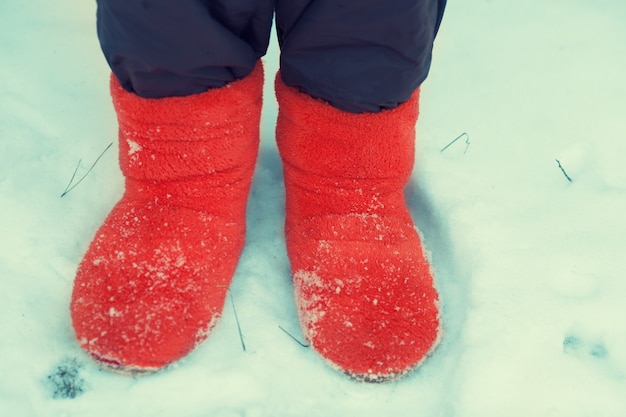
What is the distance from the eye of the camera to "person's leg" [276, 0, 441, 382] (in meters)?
0.73

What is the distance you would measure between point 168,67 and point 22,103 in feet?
1.45

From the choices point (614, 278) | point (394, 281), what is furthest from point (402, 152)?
point (614, 278)

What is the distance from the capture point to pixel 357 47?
730 mm

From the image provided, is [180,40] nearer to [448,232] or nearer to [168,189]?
[168,189]

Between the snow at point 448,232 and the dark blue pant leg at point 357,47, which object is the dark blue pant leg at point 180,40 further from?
the snow at point 448,232

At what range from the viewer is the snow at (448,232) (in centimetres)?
75

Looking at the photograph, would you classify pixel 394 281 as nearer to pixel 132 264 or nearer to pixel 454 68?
pixel 132 264

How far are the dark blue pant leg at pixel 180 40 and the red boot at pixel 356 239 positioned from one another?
125mm

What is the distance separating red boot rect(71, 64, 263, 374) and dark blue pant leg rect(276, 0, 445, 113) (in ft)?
0.27

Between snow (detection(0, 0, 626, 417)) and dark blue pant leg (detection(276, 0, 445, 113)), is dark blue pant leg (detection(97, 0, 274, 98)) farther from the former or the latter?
snow (detection(0, 0, 626, 417))

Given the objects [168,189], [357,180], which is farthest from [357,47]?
[168,189]

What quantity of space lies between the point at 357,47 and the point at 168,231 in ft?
1.10

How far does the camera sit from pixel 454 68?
115 cm

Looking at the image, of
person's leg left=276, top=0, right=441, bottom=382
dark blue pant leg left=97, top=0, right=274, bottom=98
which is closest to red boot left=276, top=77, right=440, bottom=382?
person's leg left=276, top=0, right=441, bottom=382
